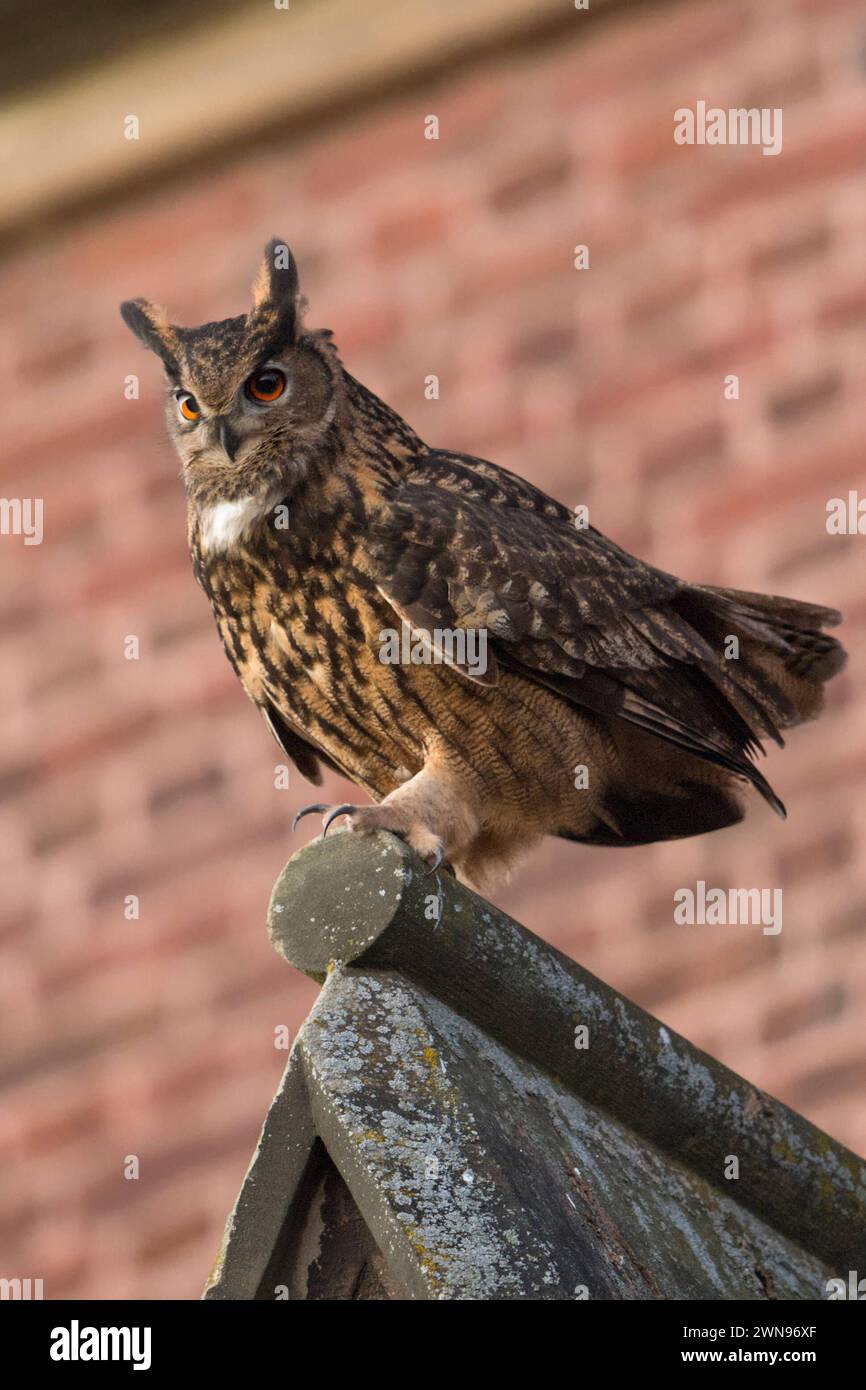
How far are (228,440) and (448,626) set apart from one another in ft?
1.64

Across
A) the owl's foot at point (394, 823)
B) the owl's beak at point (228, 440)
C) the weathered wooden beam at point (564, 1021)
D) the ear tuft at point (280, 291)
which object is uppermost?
the ear tuft at point (280, 291)

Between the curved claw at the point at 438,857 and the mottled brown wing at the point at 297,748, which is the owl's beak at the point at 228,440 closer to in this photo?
the mottled brown wing at the point at 297,748

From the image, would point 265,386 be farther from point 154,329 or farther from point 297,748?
point 297,748

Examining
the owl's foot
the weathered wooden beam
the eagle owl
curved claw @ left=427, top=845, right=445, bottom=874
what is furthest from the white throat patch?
the weathered wooden beam

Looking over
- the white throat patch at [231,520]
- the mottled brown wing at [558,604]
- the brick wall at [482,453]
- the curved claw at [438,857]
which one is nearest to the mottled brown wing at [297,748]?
the white throat patch at [231,520]

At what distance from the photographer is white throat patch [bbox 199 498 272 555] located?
4266mm

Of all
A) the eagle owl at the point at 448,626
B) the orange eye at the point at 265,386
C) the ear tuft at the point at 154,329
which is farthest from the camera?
the ear tuft at the point at 154,329

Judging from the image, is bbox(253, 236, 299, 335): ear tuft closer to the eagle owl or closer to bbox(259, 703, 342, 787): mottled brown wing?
the eagle owl

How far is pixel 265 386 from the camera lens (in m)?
4.36

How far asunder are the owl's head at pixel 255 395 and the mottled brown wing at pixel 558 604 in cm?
20

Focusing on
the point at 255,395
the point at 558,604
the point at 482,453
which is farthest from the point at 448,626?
the point at 482,453

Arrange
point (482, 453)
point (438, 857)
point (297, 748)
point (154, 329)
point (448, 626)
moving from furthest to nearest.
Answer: point (482, 453), point (297, 748), point (154, 329), point (448, 626), point (438, 857)

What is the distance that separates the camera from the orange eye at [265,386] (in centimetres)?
435
